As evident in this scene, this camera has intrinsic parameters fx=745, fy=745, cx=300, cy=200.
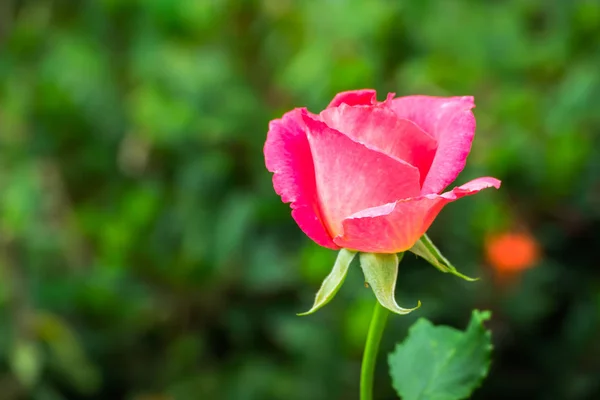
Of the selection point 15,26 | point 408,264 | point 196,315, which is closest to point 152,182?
point 196,315

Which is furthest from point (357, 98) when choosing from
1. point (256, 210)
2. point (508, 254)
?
point (256, 210)

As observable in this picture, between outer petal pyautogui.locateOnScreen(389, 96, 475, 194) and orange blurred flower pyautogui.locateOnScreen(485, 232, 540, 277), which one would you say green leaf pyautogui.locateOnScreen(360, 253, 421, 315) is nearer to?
outer petal pyautogui.locateOnScreen(389, 96, 475, 194)

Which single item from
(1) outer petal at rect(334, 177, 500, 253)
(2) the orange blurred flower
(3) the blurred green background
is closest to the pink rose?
(1) outer petal at rect(334, 177, 500, 253)

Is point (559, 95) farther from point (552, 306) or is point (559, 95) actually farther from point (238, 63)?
point (238, 63)

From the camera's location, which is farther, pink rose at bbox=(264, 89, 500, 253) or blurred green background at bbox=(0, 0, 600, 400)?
blurred green background at bbox=(0, 0, 600, 400)

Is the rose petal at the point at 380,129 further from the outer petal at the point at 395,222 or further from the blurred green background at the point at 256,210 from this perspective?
the blurred green background at the point at 256,210

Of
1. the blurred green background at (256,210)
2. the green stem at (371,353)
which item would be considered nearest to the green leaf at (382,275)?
the green stem at (371,353)
